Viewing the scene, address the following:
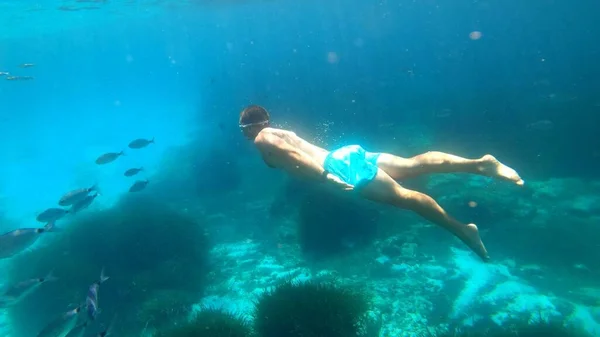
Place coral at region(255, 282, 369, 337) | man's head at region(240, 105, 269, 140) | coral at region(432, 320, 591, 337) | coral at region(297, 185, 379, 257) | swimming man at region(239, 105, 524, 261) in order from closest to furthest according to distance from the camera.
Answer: swimming man at region(239, 105, 524, 261)
man's head at region(240, 105, 269, 140)
coral at region(255, 282, 369, 337)
coral at region(432, 320, 591, 337)
coral at region(297, 185, 379, 257)

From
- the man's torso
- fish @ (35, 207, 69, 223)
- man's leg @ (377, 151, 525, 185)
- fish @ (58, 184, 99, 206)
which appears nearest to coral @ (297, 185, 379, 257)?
man's leg @ (377, 151, 525, 185)

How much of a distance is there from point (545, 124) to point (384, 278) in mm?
11407

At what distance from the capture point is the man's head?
6.18m

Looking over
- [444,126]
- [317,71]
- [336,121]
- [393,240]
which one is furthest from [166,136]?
[393,240]

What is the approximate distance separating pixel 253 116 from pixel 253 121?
0.09 meters

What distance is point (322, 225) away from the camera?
1223cm

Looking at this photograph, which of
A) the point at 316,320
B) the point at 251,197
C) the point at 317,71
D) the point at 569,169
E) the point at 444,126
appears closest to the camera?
the point at 316,320

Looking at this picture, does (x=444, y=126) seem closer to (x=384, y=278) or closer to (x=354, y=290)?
(x=384, y=278)

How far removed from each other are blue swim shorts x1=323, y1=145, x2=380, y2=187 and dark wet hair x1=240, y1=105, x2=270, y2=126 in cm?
145

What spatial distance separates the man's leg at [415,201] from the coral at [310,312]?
3038 mm

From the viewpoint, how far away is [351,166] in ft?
18.2

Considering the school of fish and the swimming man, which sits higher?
the swimming man

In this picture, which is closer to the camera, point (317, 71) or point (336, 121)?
point (336, 121)

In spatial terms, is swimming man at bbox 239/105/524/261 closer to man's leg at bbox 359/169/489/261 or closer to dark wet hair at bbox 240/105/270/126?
man's leg at bbox 359/169/489/261
